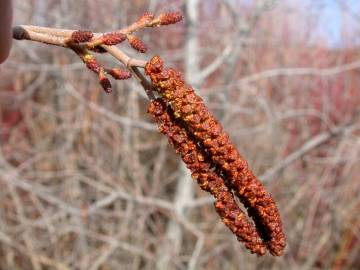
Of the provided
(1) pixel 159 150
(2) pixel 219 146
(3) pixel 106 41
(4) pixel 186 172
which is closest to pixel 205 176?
(2) pixel 219 146

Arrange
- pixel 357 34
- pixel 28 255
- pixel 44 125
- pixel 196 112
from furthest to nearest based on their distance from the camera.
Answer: pixel 357 34, pixel 44 125, pixel 28 255, pixel 196 112

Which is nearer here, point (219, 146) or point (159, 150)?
point (219, 146)

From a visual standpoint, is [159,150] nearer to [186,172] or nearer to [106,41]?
[186,172]

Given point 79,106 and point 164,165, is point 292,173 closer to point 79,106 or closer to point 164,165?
point 164,165

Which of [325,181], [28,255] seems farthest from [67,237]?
[325,181]

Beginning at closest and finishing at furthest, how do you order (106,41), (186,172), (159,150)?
(106,41) < (186,172) < (159,150)

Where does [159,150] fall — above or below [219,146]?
below

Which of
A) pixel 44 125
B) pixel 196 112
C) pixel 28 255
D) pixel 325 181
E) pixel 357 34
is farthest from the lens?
pixel 357 34

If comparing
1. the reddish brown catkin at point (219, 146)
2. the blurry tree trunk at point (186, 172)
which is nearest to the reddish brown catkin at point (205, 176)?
the reddish brown catkin at point (219, 146)

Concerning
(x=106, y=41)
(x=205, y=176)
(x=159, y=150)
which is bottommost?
(x=159, y=150)
